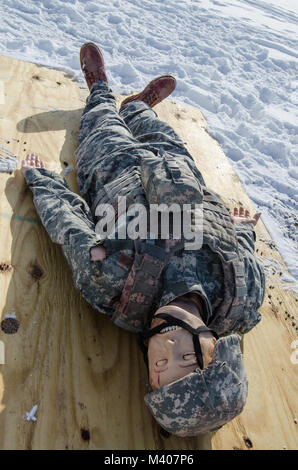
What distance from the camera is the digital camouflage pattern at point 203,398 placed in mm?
1306

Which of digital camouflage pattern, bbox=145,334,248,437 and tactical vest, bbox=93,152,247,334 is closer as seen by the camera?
digital camouflage pattern, bbox=145,334,248,437

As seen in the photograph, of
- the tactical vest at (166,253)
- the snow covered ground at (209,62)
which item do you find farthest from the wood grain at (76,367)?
the snow covered ground at (209,62)

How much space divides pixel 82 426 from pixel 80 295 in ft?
1.99

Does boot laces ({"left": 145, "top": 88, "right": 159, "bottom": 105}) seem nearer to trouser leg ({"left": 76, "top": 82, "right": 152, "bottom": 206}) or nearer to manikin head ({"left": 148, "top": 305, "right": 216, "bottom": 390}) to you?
trouser leg ({"left": 76, "top": 82, "right": 152, "bottom": 206})

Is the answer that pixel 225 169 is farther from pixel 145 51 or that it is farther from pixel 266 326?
pixel 145 51

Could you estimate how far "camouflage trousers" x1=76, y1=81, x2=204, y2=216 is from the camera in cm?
229

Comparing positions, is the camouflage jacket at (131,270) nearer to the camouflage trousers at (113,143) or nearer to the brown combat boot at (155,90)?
the camouflage trousers at (113,143)

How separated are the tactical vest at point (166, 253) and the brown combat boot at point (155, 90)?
148cm

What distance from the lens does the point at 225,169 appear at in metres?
3.31

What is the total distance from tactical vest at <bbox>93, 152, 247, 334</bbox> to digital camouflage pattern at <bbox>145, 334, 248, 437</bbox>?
0.37 meters

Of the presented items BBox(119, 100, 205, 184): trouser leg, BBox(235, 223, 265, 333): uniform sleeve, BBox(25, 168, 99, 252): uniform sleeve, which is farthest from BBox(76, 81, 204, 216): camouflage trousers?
BBox(235, 223, 265, 333): uniform sleeve

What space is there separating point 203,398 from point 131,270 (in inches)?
21.8

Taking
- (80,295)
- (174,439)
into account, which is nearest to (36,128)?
(80,295)

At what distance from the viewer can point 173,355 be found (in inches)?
55.1
